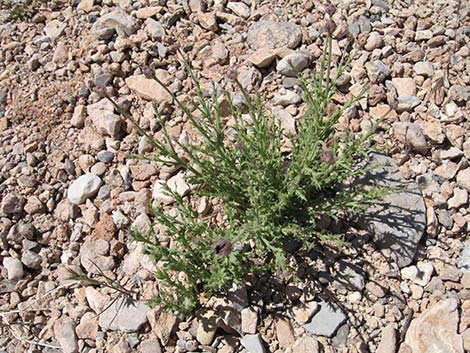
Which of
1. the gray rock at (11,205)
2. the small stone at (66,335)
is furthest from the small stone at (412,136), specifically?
the gray rock at (11,205)

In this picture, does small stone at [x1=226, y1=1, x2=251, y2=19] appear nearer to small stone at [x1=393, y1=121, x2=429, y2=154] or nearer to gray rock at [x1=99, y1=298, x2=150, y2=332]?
small stone at [x1=393, y1=121, x2=429, y2=154]

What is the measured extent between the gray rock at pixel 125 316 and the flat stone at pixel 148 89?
4.41 ft

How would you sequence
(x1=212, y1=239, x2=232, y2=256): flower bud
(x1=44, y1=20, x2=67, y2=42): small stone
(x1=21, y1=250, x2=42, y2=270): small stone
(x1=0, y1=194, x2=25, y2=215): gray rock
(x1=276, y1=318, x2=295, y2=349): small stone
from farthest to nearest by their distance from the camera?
(x1=44, y1=20, x2=67, y2=42): small stone, (x1=0, y1=194, x2=25, y2=215): gray rock, (x1=21, y1=250, x2=42, y2=270): small stone, (x1=276, y1=318, x2=295, y2=349): small stone, (x1=212, y1=239, x2=232, y2=256): flower bud

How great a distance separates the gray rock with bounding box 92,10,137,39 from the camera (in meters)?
3.94

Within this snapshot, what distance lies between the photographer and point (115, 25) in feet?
13.0

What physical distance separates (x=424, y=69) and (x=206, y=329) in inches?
84.3

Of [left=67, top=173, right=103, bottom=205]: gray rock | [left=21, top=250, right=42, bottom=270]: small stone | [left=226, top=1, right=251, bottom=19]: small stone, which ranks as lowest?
[left=21, top=250, right=42, bottom=270]: small stone

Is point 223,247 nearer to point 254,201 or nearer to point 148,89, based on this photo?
point 254,201

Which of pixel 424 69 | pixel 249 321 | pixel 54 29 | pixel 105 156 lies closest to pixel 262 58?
pixel 424 69

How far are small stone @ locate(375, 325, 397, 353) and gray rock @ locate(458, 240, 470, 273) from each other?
0.52m

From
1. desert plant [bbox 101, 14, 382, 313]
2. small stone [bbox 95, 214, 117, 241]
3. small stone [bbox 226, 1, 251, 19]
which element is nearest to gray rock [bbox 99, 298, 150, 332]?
desert plant [bbox 101, 14, 382, 313]

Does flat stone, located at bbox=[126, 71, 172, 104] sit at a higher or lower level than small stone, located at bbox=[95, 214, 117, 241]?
higher

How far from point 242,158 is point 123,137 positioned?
38.6 inches

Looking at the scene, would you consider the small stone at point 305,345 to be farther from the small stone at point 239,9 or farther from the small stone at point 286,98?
the small stone at point 239,9
